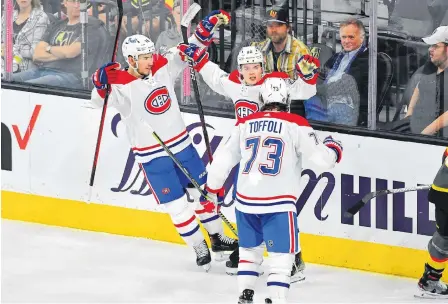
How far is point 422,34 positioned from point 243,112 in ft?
Result: 3.29

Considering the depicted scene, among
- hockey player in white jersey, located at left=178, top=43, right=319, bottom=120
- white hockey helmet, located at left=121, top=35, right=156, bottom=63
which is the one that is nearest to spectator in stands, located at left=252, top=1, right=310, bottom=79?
Result: hockey player in white jersey, located at left=178, top=43, right=319, bottom=120

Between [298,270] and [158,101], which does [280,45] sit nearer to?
[158,101]

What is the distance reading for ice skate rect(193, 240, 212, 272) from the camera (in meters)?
8.26

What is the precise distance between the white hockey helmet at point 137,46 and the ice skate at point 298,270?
52.4 inches

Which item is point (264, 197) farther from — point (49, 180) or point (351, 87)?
point (49, 180)

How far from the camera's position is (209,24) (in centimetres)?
814

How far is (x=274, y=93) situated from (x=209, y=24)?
1.11m

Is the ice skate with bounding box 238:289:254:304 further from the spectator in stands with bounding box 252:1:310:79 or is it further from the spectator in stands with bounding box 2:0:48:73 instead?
the spectator in stands with bounding box 2:0:48:73

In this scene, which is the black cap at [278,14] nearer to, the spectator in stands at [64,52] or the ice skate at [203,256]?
the spectator in stands at [64,52]

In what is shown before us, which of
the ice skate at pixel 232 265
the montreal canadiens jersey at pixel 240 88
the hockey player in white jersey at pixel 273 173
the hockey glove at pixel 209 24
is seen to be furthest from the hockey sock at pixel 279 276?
the hockey glove at pixel 209 24

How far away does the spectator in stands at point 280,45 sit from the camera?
8266 mm

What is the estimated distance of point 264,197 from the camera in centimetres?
710

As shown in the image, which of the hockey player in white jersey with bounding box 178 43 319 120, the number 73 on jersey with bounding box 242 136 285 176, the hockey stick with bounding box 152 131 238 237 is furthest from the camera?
the hockey stick with bounding box 152 131 238 237

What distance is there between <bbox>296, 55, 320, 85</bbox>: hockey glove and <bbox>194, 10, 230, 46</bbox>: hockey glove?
0.54 m
